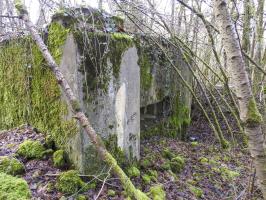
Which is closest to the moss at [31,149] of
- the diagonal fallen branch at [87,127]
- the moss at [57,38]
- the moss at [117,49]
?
the moss at [57,38]

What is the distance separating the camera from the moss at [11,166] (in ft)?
9.02

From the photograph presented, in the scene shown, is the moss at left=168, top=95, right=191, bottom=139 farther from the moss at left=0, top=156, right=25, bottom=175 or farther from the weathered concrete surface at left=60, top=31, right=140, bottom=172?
the moss at left=0, top=156, right=25, bottom=175

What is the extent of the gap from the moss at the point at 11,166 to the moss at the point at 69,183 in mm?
431

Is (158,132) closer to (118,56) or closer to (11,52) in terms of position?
(118,56)

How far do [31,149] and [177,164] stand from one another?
6.80ft

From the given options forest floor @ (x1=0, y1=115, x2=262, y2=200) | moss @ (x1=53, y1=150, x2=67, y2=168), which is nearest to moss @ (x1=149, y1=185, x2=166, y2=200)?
forest floor @ (x1=0, y1=115, x2=262, y2=200)

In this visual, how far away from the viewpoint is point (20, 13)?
2.58 metres

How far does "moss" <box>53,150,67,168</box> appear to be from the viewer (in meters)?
2.96

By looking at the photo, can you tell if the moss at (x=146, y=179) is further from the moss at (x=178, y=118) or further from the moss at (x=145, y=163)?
the moss at (x=178, y=118)

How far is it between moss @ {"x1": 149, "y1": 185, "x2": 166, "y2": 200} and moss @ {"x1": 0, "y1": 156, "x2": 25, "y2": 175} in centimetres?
142

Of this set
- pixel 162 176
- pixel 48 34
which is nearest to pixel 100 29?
pixel 48 34

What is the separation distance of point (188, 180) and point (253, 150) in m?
2.14

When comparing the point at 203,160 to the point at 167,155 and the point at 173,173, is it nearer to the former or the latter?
the point at 167,155

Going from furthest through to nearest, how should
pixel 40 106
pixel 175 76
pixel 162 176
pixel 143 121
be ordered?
1. pixel 175 76
2. pixel 143 121
3. pixel 162 176
4. pixel 40 106
